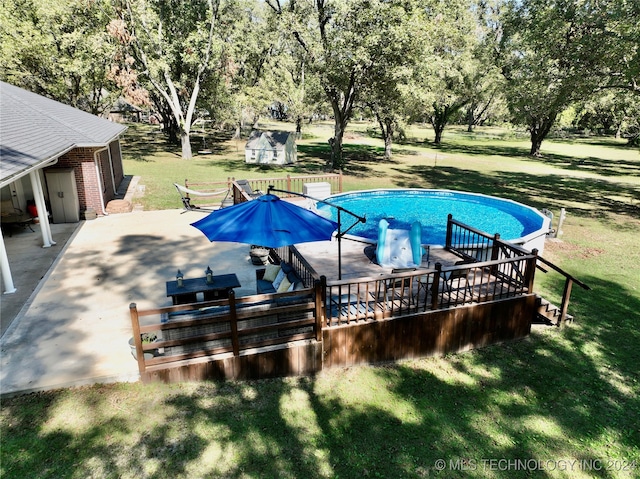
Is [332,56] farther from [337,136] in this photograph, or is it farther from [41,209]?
[41,209]

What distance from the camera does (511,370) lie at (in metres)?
6.92

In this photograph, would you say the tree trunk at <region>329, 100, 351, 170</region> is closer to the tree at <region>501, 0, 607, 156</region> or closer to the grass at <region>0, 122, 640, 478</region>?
the tree at <region>501, 0, 607, 156</region>

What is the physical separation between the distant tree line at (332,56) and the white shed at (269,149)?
4.51 m

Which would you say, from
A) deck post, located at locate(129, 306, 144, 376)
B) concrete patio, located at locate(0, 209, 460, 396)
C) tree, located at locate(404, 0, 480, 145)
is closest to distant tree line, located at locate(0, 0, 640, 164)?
tree, located at locate(404, 0, 480, 145)

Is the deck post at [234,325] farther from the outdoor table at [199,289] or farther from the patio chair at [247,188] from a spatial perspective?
the patio chair at [247,188]

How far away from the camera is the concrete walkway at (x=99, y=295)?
20.3 ft

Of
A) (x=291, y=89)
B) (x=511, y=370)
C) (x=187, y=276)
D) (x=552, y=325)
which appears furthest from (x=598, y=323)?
(x=291, y=89)

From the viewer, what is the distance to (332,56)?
21.8 m

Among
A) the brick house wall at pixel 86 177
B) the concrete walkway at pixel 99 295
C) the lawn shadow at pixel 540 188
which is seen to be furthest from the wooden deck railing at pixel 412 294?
the lawn shadow at pixel 540 188

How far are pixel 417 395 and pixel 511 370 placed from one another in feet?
6.13

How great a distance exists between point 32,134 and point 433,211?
Answer: 14.9 m

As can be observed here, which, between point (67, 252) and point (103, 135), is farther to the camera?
point (103, 135)

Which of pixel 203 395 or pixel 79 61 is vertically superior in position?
pixel 79 61

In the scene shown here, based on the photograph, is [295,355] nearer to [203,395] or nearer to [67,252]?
[203,395]
